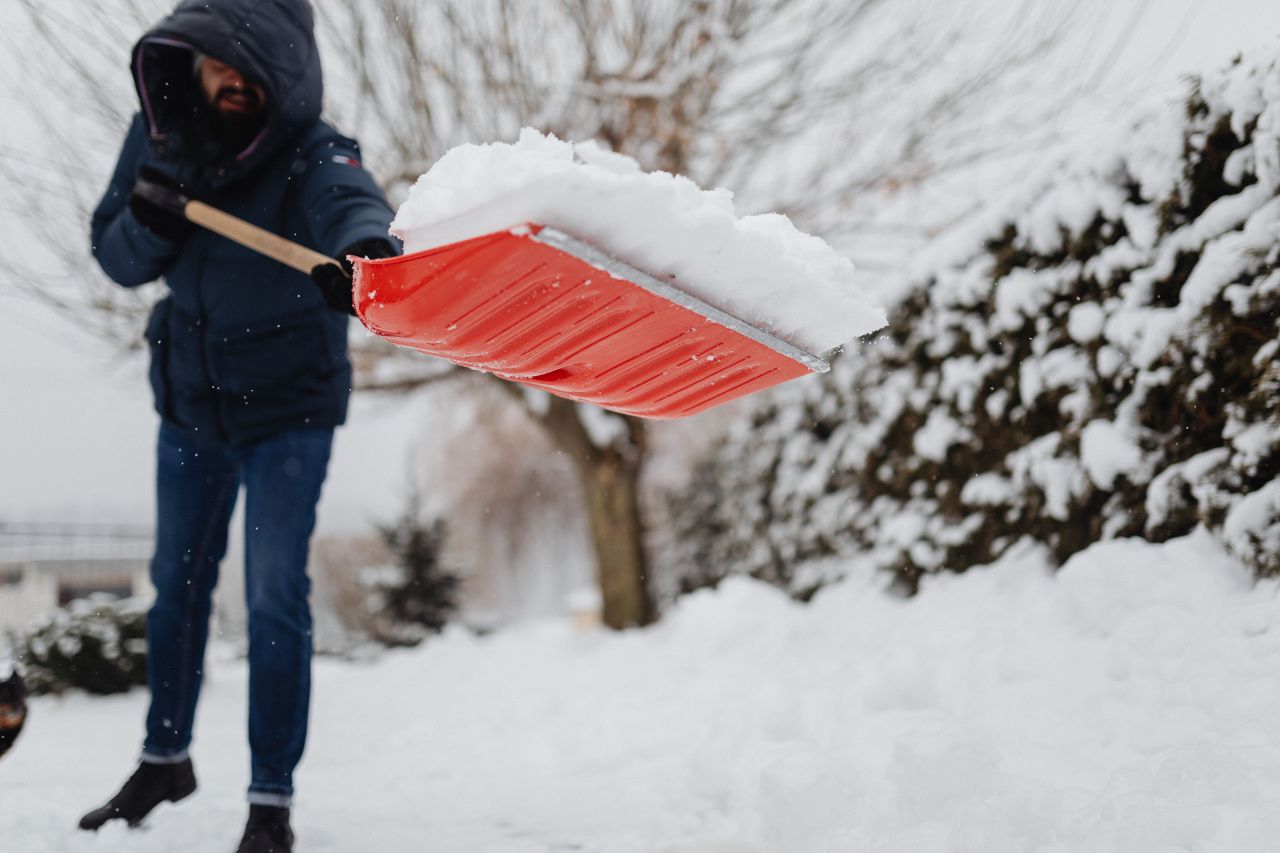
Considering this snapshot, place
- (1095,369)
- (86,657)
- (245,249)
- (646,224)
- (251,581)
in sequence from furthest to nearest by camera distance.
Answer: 1. (86,657)
2. (1095,369)
3. (245,249)
4. (251,581)
5. (646,224)

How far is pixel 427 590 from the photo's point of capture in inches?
451

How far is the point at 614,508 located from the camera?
724 centimetres

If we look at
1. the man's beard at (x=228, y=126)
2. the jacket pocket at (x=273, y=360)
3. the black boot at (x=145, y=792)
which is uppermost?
the man's beard at (x=228, y=126)

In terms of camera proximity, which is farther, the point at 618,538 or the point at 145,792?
Answer: the point at 618,538

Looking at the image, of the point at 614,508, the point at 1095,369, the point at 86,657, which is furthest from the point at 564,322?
the point at 614,508

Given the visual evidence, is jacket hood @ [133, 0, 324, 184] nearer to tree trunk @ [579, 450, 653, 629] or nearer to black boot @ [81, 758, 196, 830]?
black boot @ [81, 758, 196, 830]

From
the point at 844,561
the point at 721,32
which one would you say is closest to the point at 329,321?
the point at 844,561

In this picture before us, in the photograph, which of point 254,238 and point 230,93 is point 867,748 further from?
point 230,93

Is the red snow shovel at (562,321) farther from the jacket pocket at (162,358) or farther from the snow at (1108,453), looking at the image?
the snow at (1108,453)

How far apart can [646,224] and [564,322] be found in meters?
0.27

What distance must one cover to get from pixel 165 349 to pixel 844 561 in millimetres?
3252

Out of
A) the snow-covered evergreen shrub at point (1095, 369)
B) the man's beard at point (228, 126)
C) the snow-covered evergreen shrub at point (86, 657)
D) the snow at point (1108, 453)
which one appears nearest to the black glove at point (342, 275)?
the man's beard at point (228, 126)

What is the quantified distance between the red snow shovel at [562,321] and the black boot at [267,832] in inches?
37.9

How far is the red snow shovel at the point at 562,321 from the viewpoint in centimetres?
134
